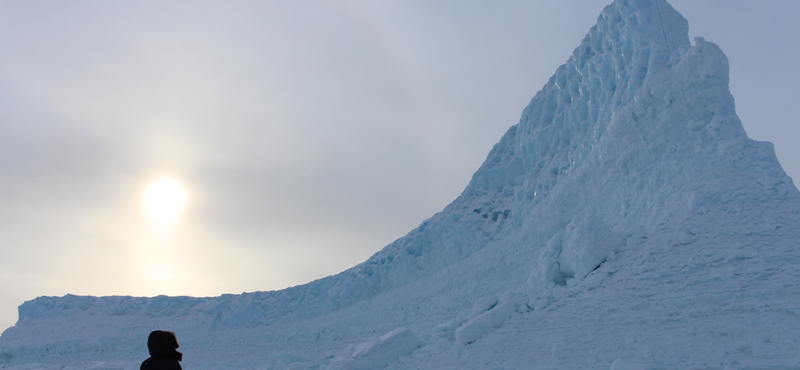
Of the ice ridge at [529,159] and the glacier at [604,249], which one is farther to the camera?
the ice ridge at [529,159]

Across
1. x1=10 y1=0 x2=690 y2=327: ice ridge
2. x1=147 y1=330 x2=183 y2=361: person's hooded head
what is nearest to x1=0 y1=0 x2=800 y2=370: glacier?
x1=10 y1=0 x2=690 y2=327: ice ridge

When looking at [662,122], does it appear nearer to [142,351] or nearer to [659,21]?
[659,21]

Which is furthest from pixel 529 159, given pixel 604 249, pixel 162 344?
pixel 162 344

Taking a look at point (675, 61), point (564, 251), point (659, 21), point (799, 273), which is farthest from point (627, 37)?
point (799, 273)

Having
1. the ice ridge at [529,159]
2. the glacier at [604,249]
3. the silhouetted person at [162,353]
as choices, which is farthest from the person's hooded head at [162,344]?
the ice ridge at [529,159]

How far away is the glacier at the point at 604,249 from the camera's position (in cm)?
832

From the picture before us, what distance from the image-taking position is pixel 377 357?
485 inches

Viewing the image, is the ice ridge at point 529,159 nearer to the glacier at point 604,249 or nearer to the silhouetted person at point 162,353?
the glacier at point 604,249

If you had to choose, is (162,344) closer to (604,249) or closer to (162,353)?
(162,353)

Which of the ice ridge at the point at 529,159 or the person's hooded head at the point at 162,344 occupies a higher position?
the ice ridge at the point at 529,159

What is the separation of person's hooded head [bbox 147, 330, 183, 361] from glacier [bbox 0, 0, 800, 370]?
631 centimetres

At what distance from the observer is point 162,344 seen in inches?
121

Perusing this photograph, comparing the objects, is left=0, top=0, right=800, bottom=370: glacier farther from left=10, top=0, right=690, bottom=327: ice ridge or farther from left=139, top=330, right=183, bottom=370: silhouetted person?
left=139, top=330, right=183, bottom=370: silhouetted person

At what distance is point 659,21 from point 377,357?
1213 centimetres
